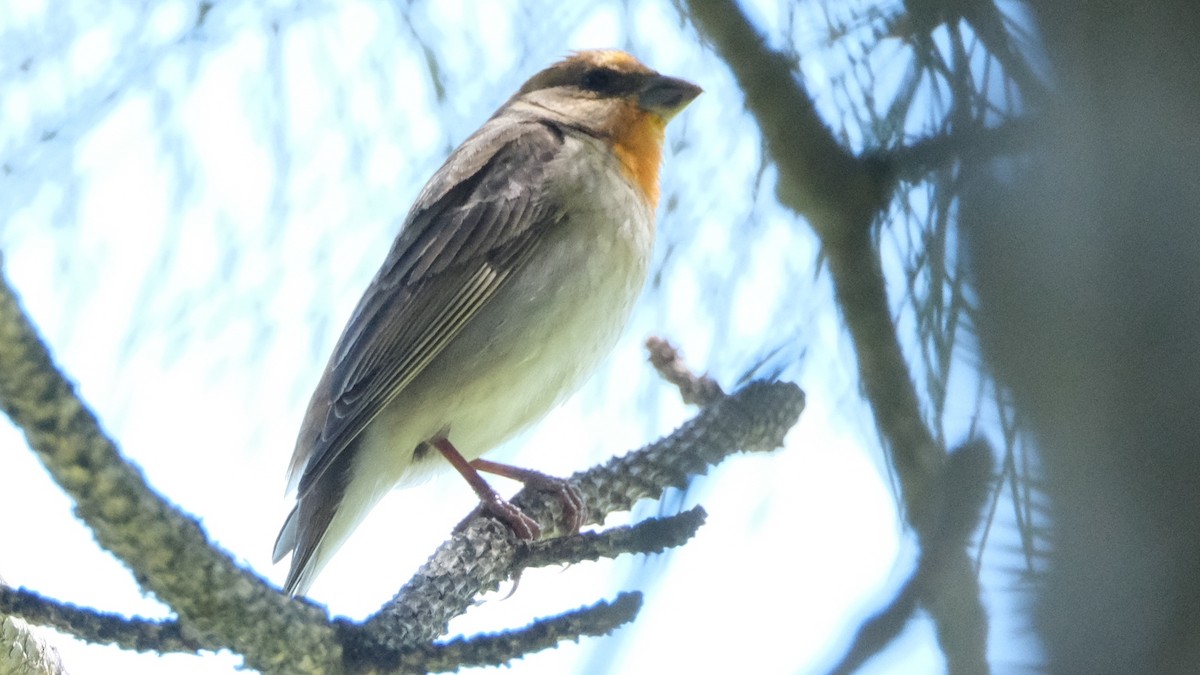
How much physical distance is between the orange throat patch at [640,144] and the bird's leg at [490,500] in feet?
3.07

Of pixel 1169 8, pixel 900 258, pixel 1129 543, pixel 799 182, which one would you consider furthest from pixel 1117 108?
pixel 799 182

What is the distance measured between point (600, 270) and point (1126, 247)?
216 centimetres

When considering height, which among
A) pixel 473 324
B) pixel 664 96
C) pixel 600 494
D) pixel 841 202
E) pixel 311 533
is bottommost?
pixel 841 202

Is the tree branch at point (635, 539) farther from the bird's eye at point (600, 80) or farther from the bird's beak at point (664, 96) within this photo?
the bird's eye at point (600, 80)

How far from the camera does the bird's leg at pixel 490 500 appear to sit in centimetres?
275

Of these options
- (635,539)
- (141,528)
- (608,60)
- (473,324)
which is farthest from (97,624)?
(608,60)

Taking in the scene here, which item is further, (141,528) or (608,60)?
(608,60)

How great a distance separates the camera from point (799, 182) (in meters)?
1.66

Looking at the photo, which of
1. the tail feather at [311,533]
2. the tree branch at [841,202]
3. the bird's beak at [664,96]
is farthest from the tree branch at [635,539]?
the tail feather at [311,533]

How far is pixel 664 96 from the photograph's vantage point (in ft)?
9.64

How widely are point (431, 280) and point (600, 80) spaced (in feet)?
2.82

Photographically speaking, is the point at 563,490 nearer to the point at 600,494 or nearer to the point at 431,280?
the point at 600,494

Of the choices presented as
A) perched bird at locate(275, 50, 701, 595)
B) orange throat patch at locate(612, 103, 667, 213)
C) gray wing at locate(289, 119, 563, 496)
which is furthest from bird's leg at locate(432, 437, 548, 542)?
orange throat patch at locate(612, 103, 667, 213)

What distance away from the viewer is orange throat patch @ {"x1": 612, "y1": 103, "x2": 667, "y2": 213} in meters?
3.43
